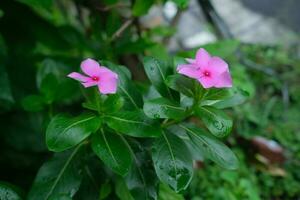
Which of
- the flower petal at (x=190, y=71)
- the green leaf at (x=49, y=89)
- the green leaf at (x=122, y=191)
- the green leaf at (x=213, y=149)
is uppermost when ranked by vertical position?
the flower petal at (x=190, y=71)

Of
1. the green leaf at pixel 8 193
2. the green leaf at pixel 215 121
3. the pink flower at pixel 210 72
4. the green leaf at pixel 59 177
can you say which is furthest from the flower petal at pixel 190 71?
the green leaf at pixel 8 193

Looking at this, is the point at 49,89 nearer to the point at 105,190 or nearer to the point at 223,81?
the point at 105,190

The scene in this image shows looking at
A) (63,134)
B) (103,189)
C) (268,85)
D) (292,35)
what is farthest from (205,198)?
(292,35)

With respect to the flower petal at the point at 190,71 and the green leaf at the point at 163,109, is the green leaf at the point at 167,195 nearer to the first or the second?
the green leaf at the point at 163,109

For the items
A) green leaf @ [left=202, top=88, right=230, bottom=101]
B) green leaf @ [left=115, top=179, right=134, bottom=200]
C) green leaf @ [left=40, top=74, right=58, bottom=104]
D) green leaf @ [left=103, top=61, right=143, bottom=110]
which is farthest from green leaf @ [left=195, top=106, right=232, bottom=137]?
green leaf @ [left=40, top=74, right=58, bottom=104]

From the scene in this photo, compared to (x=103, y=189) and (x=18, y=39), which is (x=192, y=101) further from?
(x=18, y=39)

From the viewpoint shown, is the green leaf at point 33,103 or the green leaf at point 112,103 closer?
the green leaf at point 112,103
